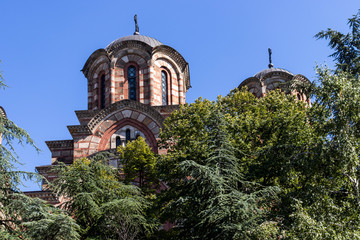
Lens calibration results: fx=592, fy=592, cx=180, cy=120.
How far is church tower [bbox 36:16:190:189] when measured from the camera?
1019 inches

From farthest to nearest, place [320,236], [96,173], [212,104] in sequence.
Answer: [212,104] < [96,173] < [320,236]

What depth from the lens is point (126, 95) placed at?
27.9 metres

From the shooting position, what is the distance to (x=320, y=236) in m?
13.1

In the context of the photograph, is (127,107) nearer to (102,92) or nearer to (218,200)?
(102,92)

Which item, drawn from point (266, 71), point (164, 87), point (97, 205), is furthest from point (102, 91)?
point (97, 205)

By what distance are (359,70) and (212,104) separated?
686 centimetres

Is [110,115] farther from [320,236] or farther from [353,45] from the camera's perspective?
[320,236]

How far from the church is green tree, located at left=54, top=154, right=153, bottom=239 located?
8.30m

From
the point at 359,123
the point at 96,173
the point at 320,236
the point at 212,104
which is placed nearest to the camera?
the point at 320,236

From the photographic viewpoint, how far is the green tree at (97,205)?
16.1 metres

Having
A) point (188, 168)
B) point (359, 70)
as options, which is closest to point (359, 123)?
point (359, 70)

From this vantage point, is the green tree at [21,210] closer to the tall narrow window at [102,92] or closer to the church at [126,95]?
the church at [126,95]

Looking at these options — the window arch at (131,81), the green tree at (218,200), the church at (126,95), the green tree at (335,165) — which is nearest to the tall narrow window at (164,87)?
the church at (126,95)

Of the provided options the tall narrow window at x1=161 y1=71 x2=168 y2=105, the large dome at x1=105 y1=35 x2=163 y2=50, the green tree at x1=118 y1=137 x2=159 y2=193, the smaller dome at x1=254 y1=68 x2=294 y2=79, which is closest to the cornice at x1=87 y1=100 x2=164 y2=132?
the tall narrow window at x1=161 y1=71 x2=168 y2=105
